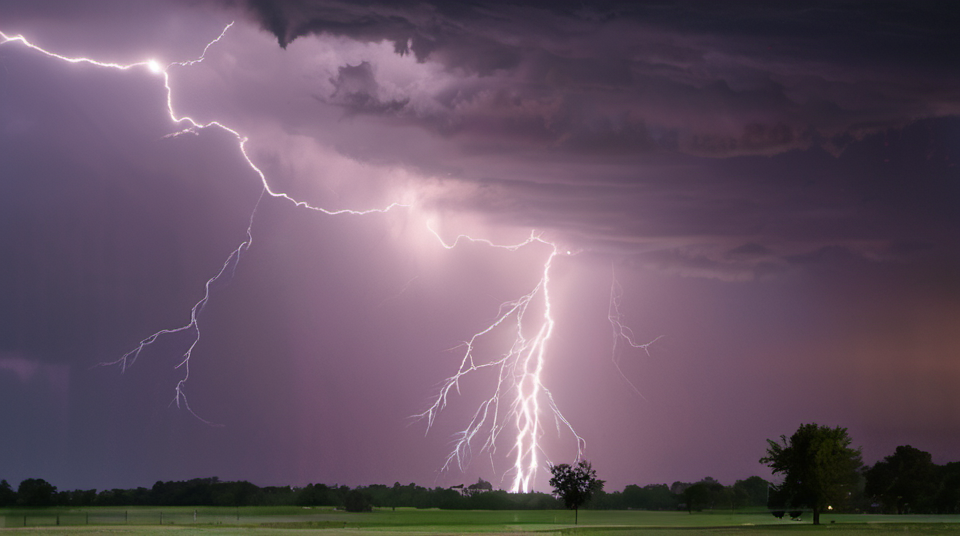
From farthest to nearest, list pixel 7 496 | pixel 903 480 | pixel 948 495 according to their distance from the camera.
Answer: pixel 903 480 < pixel 948 495 < pixel 7 496

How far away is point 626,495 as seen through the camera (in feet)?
303

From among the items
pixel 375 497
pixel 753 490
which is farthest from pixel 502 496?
pixel 753 490

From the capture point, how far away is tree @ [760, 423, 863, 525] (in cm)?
4366

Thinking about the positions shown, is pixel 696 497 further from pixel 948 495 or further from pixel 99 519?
pixel 99 519

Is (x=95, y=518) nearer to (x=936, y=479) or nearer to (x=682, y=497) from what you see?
(x=682, y=497)

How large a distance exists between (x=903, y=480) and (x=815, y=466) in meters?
37.7

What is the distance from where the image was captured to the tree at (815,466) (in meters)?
43.7

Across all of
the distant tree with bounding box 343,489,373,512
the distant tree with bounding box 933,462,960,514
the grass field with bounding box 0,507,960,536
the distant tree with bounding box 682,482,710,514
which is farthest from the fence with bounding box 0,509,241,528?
the distant tree with bounding box 933,462,960,514

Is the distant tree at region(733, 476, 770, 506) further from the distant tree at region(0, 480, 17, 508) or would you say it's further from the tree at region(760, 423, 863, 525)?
the distant tree at region(0, 480, 17, 508)

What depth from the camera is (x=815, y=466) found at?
43938 mm

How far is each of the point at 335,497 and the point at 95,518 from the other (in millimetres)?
30969

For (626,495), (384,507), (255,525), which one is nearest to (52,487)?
(255,525)

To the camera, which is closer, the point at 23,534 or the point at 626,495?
the point at 23,534

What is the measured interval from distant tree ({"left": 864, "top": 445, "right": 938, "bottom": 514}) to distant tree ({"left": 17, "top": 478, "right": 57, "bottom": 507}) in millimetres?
64407
